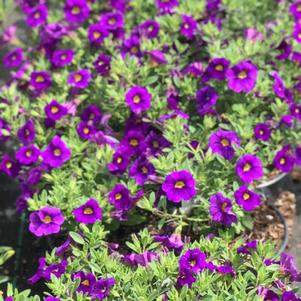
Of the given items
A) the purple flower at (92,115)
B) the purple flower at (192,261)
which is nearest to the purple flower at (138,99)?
the purple flower at (92,115)

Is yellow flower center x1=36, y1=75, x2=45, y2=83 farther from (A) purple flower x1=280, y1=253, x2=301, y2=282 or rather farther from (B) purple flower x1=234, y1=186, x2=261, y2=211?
(A) purple flower x1=280, y1=253, x2=301, y2=282

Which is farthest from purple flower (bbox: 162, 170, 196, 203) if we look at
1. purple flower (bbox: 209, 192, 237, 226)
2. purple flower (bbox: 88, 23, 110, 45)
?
purple flower (bbox: 88, 23, 110, 45)

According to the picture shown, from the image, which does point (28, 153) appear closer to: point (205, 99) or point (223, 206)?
point (205, 99)

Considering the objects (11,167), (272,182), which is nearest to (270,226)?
(272,182)

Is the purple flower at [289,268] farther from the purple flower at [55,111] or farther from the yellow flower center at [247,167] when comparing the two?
the purple flower at [55,111]

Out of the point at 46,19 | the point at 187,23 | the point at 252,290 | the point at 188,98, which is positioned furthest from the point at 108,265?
the point at 46,19
